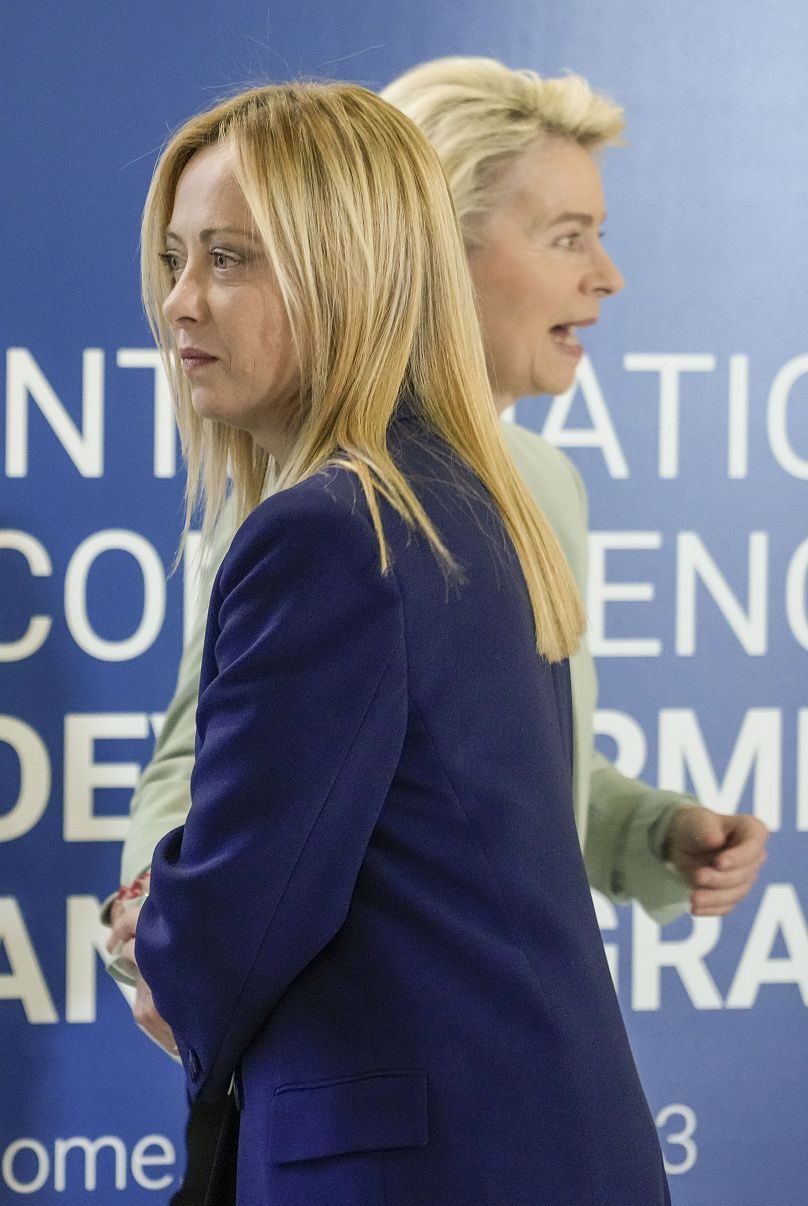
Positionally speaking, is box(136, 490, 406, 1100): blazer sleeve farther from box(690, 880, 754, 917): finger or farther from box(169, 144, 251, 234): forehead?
box(690, 880, 754, 917): finger

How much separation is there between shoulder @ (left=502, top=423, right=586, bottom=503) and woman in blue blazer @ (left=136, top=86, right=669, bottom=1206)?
2.82ft

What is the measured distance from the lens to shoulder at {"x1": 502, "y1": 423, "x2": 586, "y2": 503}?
2051mm

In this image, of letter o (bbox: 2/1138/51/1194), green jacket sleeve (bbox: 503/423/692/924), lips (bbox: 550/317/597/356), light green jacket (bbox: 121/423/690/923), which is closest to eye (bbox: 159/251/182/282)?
light green jacket (bbox: 121/423/690/923)

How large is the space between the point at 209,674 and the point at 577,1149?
409mm

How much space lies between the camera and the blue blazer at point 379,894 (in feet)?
3.24

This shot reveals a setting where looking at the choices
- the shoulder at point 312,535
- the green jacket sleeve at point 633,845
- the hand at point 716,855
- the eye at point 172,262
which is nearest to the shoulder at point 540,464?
the green jacket sleeve at point 633,845

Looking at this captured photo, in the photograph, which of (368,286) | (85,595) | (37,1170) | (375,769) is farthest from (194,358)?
(37,1170)

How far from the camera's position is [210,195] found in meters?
1.18

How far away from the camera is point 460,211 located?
6.46ft

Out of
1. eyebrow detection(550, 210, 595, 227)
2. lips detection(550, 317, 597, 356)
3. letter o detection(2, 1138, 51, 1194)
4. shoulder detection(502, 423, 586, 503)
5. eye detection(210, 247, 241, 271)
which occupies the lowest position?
letter o detection(2, 1138, 51, 1194)

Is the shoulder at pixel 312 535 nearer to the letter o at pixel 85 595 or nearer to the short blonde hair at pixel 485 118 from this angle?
the short blonde hair at pixel 485 118

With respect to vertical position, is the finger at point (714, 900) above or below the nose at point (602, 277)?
below

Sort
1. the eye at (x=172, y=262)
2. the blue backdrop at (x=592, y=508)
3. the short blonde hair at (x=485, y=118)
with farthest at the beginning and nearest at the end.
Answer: the blue backdrop at (x=592, y=508)
the short blonde hair at (x=485, y=118)
the eye at (x=172, y=262)

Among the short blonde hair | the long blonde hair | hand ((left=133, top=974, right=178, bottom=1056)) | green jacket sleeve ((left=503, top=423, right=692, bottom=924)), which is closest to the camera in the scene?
the long blonde hair
